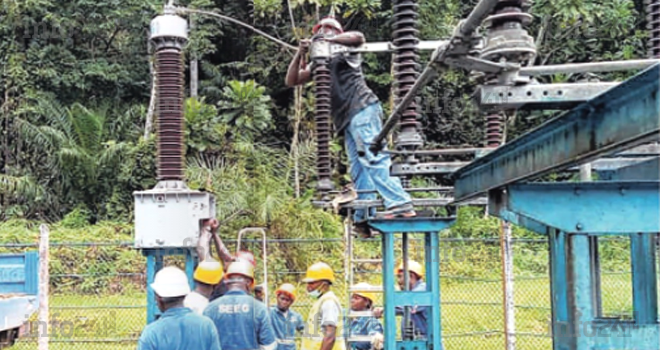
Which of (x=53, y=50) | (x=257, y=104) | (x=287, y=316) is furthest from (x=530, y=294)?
(x=53, y=50)

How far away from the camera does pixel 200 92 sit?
19.0 metres

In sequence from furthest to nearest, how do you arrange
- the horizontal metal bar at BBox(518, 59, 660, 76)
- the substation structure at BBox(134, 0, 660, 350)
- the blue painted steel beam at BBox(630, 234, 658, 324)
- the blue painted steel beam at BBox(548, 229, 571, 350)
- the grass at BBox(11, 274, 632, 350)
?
1. the grass at BBox(11, 274, 632, 350)
2. the blue painted steel beam at BBox(630, 234, 658, 324)
3. the horizontal metal bar at BBox(518, 59, 660, 76)
4. the blue painted steel beam at BBox(548, 229, 571, 350)
5. the substation structure at BBox(134, 0, 660, 350)

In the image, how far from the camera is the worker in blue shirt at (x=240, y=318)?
5.02 metres

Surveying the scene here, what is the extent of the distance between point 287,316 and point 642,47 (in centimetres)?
1446

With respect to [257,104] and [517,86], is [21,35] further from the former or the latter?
[517,86]

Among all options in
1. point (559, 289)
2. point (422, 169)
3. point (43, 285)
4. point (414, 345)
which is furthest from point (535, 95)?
point (43, 285)

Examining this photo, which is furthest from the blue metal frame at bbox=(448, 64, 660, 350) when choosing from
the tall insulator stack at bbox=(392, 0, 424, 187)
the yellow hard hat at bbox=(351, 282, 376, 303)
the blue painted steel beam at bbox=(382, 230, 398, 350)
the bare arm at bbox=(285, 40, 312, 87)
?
the bare arm at bbox=(285, 40, 312, 87)

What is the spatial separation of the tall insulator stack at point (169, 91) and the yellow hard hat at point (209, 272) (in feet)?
2.32

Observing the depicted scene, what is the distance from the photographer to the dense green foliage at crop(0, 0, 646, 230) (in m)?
16.1

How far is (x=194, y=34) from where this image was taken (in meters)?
18.2

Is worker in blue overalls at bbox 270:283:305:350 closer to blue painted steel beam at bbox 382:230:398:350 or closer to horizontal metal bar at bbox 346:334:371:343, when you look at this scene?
horizontal metal bar at bbox 346:334:371:343

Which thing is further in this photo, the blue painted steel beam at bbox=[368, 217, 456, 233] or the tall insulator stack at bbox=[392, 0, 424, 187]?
the blue painted steel beam at bbox=[368, 217, 456, 233]

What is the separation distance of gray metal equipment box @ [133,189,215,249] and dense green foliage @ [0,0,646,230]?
326 inches

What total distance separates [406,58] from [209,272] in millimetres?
2031
